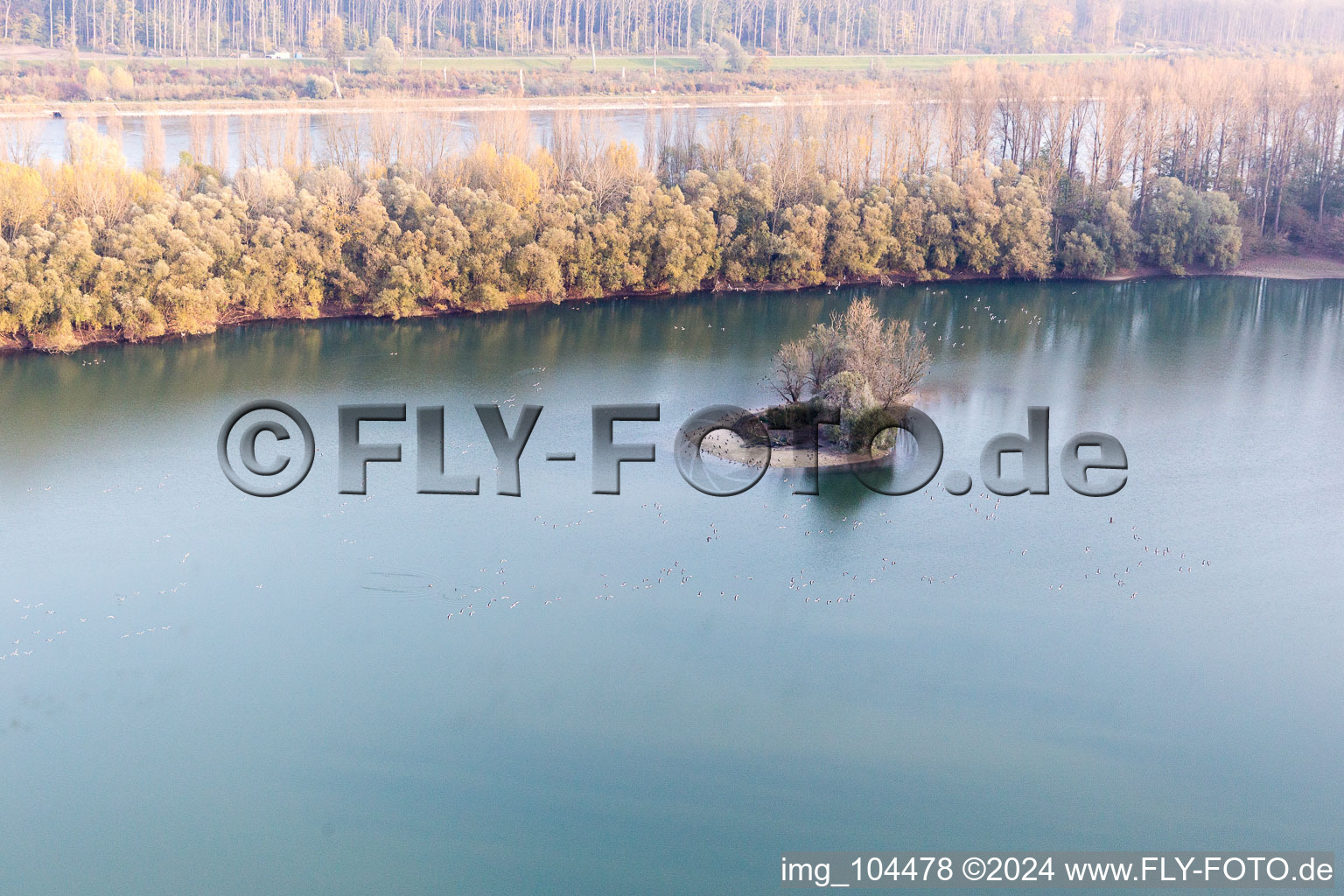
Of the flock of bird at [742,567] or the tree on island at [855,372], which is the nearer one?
the flock of bird at [742,567]

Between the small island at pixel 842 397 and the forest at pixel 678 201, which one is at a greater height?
the forest at pixel 678 201

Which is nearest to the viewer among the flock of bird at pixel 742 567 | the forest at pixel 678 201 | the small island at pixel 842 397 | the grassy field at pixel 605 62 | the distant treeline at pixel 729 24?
the flock of bird at pixel 742 567

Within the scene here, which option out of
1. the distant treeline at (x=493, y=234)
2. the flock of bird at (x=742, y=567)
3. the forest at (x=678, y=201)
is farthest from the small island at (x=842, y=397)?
the forest at (x=678, y=201)

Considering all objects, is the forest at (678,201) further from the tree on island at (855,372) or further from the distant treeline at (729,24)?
the distant treeline at (729,24)

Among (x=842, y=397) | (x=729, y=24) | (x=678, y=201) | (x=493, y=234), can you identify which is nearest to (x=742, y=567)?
(x=842, y=397)

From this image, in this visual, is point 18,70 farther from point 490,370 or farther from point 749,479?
point 749,479

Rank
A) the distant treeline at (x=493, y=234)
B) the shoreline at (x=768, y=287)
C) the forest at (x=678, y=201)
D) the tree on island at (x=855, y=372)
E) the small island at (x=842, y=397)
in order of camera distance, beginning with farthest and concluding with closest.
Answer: the forest at (x=678, y=201) → the shoreline at (x=768, y=287) → the distant treeline at (x=493, y=234) → the tree on island at (x=855, y=372) → the small island at (x=842, y=397)

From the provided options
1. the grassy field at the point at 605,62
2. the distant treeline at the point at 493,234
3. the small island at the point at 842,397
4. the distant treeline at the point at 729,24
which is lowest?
the small island at the point at 842,397
